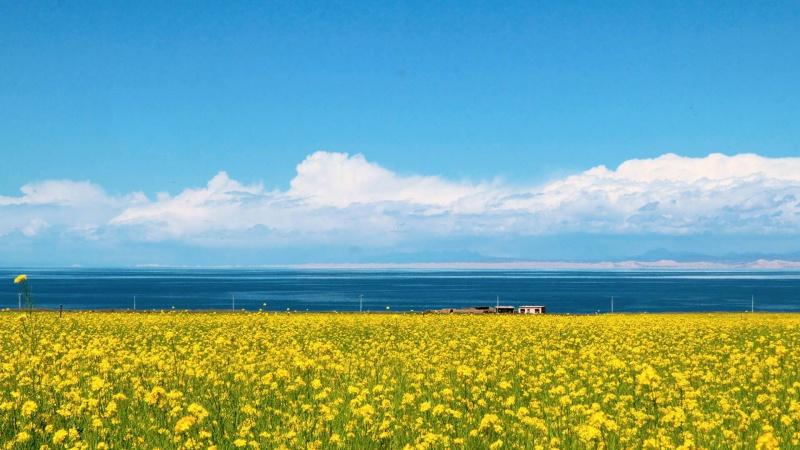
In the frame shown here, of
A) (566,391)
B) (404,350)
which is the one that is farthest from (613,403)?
(404,350)

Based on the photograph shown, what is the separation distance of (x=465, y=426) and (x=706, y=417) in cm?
441

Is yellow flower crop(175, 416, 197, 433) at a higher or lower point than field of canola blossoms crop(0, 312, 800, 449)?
higher

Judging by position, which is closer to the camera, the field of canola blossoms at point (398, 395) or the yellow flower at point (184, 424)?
the yellow flower at point (184, 424)

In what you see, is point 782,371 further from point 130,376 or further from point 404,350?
point 130,376

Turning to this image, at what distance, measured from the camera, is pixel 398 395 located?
642 inches

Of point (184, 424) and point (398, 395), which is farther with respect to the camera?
point (398, 395)

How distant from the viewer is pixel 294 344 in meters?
24.5

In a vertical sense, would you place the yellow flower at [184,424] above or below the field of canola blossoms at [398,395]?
above

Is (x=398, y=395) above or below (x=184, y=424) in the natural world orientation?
below

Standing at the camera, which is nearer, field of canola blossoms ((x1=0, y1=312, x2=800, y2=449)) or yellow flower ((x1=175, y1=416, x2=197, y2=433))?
yellow flower ((x1=175, y1=416, x2=197, y2=433))

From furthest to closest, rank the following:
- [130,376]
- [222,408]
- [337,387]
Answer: [130,376]
[337,387]
[222,408]

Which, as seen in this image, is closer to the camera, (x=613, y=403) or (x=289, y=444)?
(x=289, y=444)

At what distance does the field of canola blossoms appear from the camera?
11750mm

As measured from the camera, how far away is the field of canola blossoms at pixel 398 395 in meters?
11.8
